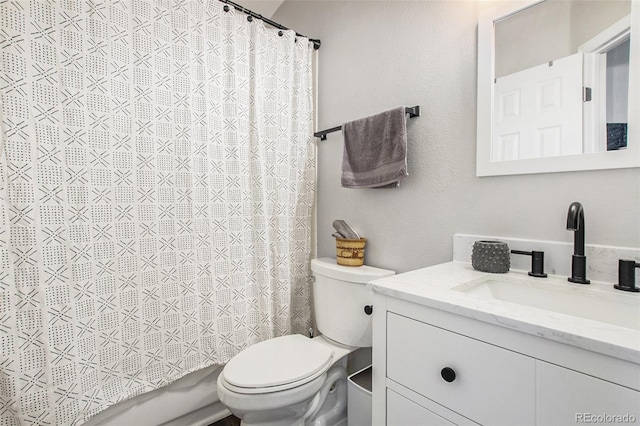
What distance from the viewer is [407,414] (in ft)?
2.56

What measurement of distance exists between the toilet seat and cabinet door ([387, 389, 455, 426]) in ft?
1.25

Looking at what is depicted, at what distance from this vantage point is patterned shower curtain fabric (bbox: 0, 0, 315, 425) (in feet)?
3.28

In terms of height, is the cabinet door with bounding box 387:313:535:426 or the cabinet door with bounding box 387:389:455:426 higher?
the cabinet door with bounding box 387:313:535:426

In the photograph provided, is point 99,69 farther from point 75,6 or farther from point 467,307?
point 467,307

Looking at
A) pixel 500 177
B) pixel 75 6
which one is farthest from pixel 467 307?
pixel 75 6

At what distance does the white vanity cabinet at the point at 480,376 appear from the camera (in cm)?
50

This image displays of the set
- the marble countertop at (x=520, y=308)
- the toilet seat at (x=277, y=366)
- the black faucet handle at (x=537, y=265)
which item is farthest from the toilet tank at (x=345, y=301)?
the black faucet handle at (x=537, y=265)

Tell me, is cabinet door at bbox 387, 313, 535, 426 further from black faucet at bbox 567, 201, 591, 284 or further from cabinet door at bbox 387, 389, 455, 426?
black faucet at bbox 567, 201, 591, 284

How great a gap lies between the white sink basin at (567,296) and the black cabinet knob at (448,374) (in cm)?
23

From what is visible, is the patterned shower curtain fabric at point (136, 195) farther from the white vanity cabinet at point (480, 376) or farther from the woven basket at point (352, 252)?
the white vanity cabinet at point (480, 376)

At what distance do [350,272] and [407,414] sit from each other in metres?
0.63

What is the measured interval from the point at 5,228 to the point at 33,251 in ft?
0.35

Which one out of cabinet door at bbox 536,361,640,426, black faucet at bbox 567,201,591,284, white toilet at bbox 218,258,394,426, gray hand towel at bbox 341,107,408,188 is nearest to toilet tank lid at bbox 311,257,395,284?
white toilet at bbox 218,258,394,426

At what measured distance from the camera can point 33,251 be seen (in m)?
1.01
